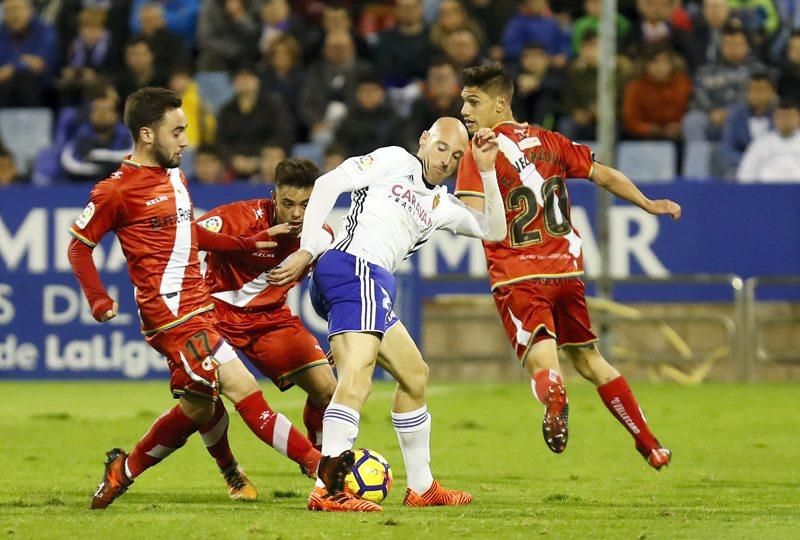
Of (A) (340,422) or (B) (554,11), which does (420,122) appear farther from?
(A) (340,422)

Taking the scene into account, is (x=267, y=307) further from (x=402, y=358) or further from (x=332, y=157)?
(x=332, y=157)

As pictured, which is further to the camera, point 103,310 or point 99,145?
point 99,145

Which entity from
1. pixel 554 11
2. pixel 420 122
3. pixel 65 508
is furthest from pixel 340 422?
pixel 554 11

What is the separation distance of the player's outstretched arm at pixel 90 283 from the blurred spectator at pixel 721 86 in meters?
11.4

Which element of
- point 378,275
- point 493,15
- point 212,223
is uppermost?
point 493,15

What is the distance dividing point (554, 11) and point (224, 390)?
13321 mm

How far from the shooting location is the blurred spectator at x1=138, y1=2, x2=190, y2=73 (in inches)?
783

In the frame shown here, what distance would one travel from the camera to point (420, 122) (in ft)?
59.0

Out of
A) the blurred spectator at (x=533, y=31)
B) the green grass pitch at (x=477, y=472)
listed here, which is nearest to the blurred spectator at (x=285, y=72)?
the blurred spectator at (x=533, y=31)

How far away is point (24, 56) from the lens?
20.5 m

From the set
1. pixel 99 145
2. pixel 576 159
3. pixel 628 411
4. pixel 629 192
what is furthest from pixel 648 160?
pixel 628 411

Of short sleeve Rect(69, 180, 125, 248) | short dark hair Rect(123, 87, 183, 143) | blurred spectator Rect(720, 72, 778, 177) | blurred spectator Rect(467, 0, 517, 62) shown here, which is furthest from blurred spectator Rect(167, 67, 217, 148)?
short sleeve Rect(69, 180, 125, 248)

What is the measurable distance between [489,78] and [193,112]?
413 inches

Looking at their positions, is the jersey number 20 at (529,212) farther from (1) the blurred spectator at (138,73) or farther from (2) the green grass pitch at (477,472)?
(1) the blurred spectator at (138,73)
